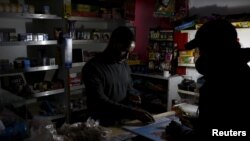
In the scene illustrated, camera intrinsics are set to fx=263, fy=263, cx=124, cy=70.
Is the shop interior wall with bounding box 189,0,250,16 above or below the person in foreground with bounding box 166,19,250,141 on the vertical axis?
above

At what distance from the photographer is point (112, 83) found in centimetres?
233

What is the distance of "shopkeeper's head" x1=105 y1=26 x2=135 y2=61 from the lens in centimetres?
228

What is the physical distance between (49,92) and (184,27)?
2.15m

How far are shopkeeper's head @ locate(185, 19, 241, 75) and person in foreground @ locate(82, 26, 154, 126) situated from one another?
2.86 feet

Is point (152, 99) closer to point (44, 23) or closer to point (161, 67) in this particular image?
point (161, 67)

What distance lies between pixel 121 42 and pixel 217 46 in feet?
4.08

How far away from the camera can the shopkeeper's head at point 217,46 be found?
1114 millimetres

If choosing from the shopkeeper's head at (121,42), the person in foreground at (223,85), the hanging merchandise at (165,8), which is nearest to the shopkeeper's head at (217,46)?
the person in foreground at (223,85)

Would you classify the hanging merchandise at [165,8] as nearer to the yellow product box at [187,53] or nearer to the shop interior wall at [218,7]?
the shop interior wall at [218,7]

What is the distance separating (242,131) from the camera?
1076mm

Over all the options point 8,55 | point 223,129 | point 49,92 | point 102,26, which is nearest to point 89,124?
point 223,129

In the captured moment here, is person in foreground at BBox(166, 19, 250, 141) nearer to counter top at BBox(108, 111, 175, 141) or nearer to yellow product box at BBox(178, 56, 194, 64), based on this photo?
counter top at BBox(108, 111, 175, 141)

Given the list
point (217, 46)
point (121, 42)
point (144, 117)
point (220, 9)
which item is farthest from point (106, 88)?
point (220, 9)

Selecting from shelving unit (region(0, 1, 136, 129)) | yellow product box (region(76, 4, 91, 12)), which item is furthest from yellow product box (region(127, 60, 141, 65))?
yellow product box (region(76, 4, 91, 12))
